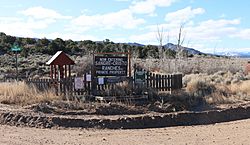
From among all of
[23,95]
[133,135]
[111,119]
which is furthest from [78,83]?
[133,135]

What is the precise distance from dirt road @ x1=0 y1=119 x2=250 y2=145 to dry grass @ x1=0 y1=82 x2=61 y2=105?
3.47m

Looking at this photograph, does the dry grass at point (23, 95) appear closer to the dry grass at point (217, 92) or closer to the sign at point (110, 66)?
the sign at point (110, 66)

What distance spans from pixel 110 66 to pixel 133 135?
746cm

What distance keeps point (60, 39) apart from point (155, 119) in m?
48.7

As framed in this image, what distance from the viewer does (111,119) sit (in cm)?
1504

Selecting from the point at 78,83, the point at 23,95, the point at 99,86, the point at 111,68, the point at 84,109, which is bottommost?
the point at 84,109

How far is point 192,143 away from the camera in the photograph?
11617 millimetres

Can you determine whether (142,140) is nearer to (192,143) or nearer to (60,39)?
(192,143)

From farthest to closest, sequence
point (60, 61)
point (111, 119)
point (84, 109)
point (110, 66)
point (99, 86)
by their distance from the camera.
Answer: point (60, 61)
point (110, 66)
point (99, 86)
point (84, 109)
point (111, 119)

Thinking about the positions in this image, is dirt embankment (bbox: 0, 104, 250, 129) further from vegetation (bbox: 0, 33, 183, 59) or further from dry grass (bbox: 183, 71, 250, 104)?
vegetation (bbox: 0, 33, 183, 59)

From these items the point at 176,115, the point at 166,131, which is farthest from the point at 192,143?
the point at 176,115

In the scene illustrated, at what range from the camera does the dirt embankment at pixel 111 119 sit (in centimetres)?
1466

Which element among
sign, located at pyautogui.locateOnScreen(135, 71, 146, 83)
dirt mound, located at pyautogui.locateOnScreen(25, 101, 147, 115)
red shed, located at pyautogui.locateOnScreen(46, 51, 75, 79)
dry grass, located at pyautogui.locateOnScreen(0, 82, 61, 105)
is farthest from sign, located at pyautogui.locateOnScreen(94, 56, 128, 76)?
dirt mound, located at pyautogui.locateOnScreen(25, 101, 147, 115)

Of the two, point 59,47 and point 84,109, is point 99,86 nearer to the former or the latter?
point 84,109
